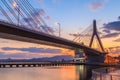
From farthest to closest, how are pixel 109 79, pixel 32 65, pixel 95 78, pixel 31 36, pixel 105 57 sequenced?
pixel 32 65, pixel 105 57, pixel 31 36, pixel 95 78, pixel 109 79

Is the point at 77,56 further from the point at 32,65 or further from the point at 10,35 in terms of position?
the point at 10,35

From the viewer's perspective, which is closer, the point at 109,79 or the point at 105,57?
the point at 109,79

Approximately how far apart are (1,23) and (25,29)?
619 centimetres

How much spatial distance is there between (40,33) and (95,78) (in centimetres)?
2654

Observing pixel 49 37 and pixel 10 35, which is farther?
pixel 49 37

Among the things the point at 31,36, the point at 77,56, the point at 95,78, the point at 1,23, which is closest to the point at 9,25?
the point at 1,23

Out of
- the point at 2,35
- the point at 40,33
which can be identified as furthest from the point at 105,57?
the point at 2,35

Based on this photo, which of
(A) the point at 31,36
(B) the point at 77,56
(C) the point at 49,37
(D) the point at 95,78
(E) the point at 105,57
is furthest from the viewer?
(B) the point at 77,56

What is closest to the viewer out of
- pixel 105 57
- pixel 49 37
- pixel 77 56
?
pixel 49 37

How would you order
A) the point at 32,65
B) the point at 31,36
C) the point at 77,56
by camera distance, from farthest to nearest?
the point at 77,56
the point at 32,65
the point at 31,36

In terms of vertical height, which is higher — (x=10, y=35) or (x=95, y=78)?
(x=10, y=35)

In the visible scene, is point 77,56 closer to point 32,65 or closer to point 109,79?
point 32,65

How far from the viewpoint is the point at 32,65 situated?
141 m

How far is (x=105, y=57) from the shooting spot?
328 feet
